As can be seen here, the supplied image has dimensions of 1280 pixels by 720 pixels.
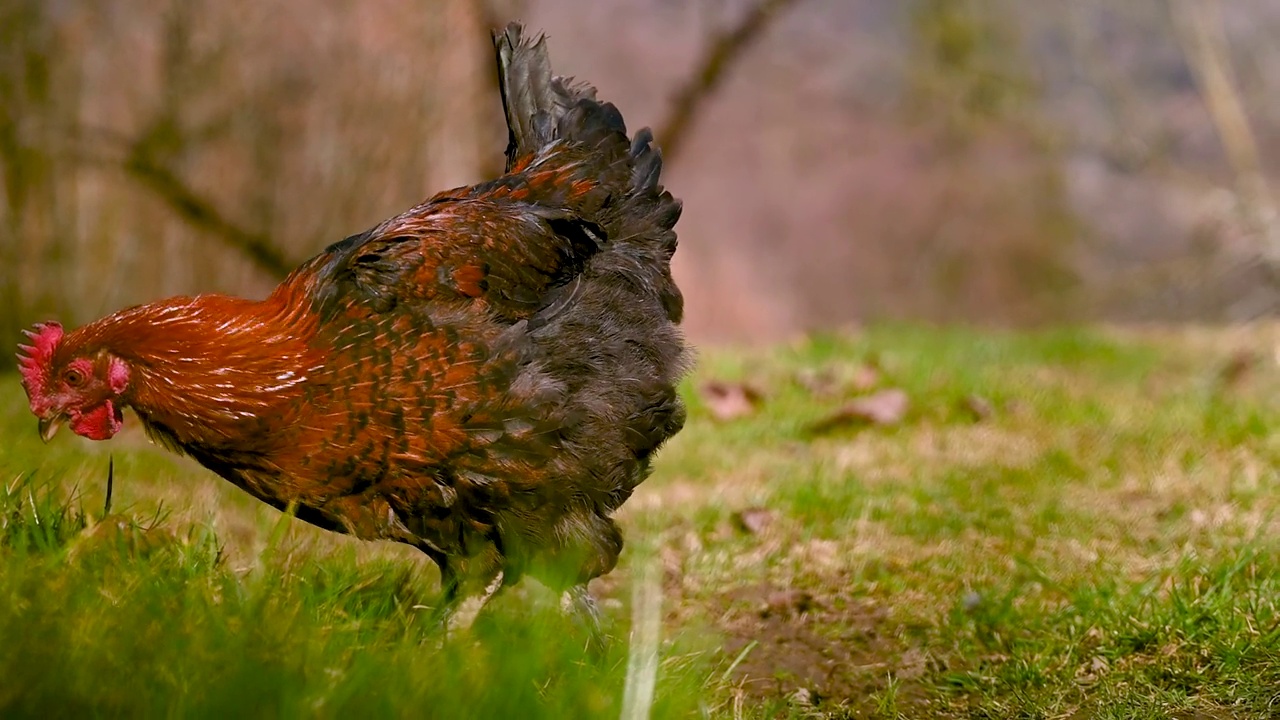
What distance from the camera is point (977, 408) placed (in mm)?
6273

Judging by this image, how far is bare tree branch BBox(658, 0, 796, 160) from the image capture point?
31.3ft

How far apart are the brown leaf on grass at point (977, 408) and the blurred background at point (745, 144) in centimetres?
272

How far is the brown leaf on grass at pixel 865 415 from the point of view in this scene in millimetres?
6176

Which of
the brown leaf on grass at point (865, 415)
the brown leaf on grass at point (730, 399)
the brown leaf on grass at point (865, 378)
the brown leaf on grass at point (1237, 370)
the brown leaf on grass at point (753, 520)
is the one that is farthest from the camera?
the brown leaf on grass at point (1237, 370)

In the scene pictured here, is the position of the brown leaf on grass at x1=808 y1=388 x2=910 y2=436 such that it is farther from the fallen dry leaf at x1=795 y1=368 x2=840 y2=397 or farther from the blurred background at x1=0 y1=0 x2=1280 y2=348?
the blurred background at x1=0 y1=0 x2=1280 y2=348

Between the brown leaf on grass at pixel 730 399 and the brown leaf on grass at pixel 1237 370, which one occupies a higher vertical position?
the brown leaf on grass at pixel 1237 370

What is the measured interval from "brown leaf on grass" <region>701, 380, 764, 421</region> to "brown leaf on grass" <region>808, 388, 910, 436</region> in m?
0.64

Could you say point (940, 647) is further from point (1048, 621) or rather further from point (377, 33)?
point (377, 33)

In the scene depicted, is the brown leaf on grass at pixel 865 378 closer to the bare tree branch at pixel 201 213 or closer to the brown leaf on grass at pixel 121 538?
the bare tree branch at pixel 201 213

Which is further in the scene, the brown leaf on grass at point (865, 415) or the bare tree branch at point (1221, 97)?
the bare tree branch at point (1221, 97)

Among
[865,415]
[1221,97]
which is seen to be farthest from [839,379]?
[1221,97]

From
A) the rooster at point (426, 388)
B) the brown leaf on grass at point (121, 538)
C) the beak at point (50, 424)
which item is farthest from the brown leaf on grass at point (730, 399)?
the beak at point (50, 424)

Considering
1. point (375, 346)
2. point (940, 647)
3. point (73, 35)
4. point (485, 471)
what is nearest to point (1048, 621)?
point (940, 647)

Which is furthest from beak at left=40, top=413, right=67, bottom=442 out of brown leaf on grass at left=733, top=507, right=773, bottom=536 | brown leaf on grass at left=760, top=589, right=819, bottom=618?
brown leaf on grass at left=733, top=507, right=773, bottom=536
